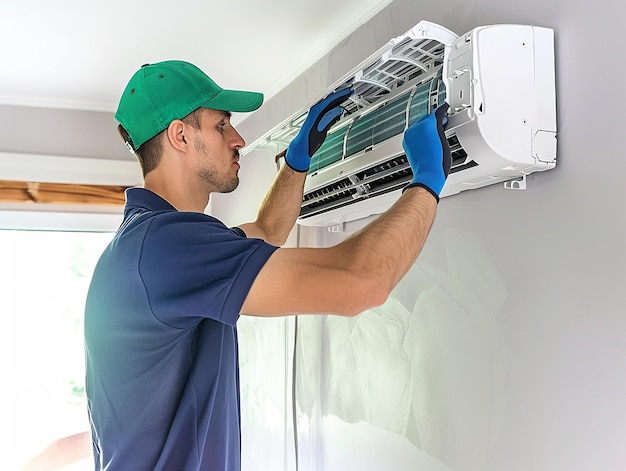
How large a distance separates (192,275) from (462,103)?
22.5 inches

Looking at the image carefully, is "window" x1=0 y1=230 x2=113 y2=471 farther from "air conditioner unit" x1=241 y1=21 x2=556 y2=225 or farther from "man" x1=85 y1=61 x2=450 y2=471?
"air conditioner unit" x1=241 y1=21 x2=556 y2=225

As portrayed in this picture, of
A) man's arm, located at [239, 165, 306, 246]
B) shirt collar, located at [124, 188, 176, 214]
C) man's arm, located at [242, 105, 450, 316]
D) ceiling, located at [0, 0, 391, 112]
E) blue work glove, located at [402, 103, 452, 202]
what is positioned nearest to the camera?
man's arm, located at [242, 105, 450, 316]

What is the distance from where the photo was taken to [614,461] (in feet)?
3.78

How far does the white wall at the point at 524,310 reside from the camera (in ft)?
3.92

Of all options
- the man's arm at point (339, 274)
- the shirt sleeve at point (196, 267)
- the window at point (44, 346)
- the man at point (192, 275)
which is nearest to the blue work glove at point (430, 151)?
the man at point (192, 275)

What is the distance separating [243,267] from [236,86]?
2019mm

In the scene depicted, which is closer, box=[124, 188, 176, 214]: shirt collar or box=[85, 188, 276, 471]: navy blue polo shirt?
box=[85, 188, 276, 471]: navy blue polo shirt

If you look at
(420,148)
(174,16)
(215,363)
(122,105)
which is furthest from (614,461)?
(174,16)

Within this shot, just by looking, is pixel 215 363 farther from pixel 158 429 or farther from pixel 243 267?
pixel 243 267

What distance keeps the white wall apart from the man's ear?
0.63m

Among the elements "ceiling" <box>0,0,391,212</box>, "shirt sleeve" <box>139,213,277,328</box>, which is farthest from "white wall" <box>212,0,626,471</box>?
"shirt sleeve" <box>139,213,277,328</box>

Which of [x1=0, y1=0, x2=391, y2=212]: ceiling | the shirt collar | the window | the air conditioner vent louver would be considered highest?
[x1=0, y1=0, x2=391, y2=212]: ceiling

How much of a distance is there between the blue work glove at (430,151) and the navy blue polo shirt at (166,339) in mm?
312

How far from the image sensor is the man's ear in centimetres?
153
